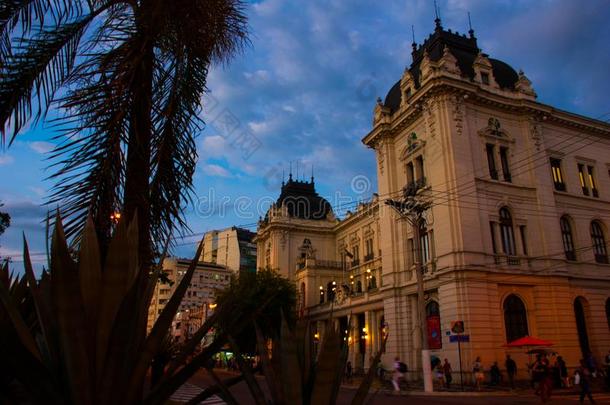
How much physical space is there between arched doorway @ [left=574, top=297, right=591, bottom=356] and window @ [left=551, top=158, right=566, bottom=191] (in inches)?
282

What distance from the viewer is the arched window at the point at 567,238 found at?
98.6ft

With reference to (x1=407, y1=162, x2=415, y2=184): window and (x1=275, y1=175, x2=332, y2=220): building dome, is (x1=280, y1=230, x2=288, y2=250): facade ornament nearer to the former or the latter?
(x1=275, y1=175, x2=332, y2=220): building dome

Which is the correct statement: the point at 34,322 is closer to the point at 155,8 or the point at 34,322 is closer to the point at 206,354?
the point at 206,354

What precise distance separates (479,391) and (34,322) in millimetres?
20120

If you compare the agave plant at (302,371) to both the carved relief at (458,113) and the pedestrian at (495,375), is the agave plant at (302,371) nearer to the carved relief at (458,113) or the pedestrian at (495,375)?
the pedestrian at (495,375)

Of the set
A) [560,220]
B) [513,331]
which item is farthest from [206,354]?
[560,220]

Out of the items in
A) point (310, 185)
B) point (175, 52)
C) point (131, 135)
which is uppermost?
point (310, 185)

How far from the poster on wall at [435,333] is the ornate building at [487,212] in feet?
0.28

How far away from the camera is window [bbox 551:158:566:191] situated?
103 ft

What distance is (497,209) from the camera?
91.9 ft

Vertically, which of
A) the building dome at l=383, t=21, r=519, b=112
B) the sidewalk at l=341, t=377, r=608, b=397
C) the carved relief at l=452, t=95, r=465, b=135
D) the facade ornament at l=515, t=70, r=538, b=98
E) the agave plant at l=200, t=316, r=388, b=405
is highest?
the building dome at l=383, t=21, r=519, b=112

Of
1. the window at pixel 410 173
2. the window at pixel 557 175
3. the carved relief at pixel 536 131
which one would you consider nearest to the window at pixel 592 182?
the window at pixel 557 175

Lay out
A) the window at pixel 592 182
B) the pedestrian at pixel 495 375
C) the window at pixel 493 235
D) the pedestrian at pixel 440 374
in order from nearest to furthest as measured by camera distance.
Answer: the pedestrian at pixel 495 375 → the pedestrian at pixel 440 374 → the window at pixel 493 235 → the window at pixel 592 182

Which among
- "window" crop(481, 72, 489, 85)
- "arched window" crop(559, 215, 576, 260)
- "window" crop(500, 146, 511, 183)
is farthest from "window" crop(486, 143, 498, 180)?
"arched window" crop(559, 215, 576, 260)
